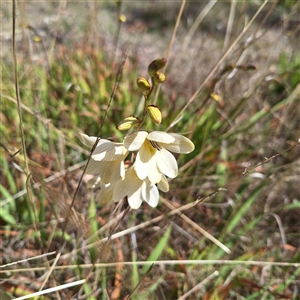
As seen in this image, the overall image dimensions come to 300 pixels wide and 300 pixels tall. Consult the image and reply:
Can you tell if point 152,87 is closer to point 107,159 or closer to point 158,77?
point 158,77

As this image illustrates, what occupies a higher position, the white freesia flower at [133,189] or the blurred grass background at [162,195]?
the white freesia flower at [133,189]

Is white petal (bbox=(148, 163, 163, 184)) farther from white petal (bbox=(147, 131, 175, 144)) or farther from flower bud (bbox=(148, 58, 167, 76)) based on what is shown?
flower bud (bbox=(148, 58, 167, 76))

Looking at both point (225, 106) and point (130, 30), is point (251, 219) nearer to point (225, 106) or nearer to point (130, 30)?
point (225, 106)

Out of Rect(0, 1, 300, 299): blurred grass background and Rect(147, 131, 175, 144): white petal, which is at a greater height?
Rect(147, 131, 175, 144): white petal

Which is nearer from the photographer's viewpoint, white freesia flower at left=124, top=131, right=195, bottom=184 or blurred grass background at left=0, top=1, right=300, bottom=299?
white freesia flower at left=124, top=131, right=195, bottom=184

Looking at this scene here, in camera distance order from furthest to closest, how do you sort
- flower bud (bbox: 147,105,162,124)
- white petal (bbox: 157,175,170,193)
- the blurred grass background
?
the blurred grass background, white petal (bbox: 157,175,170,193), flower bud (bbox: 147,105,162,124)

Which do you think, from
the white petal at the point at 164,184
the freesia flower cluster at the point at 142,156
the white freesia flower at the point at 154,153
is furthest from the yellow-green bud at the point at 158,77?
the white petal at the point at 164,184

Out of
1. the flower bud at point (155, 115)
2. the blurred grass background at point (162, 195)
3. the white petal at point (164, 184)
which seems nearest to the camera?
the flower bud at point (155, 115)

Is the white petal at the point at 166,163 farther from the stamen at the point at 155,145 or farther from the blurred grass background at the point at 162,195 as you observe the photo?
the blurred grass background at the point at 162,195

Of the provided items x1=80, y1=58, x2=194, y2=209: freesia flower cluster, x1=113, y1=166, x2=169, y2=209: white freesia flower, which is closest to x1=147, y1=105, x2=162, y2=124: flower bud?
x1=80, y1=58, x2=194, y2=209: freesia flower cluster

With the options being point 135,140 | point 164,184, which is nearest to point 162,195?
point 164,184
